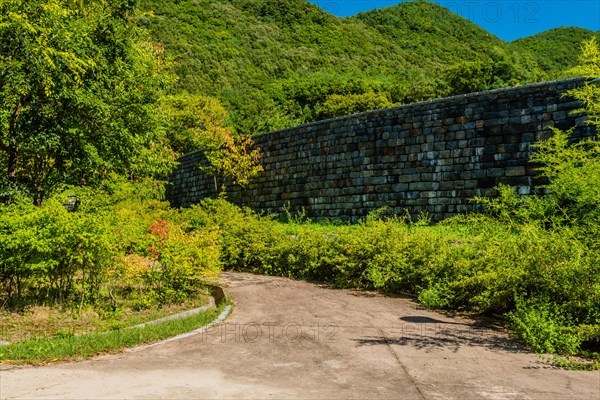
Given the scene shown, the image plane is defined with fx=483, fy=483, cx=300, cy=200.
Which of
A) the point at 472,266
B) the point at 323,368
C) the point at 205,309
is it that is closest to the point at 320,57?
the point at 472,266

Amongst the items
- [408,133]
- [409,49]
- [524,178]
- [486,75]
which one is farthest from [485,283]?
[409,49]

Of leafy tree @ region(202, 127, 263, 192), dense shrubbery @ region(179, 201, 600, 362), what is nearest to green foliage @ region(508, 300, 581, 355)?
dense shrubbery @ region(179, 201, 600, 362)

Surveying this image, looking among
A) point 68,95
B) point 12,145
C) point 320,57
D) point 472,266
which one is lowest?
point 472,266

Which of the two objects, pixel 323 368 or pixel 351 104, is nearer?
pixel 323 368

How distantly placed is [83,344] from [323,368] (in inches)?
121

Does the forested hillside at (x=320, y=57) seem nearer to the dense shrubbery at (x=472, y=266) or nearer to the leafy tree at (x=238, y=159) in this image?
the leafy tree at (x=238, y=159)

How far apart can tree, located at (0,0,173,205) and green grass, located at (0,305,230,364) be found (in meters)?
3.82

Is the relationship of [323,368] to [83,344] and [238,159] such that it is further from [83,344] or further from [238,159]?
[238,159]

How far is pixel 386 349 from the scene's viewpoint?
19.0ft

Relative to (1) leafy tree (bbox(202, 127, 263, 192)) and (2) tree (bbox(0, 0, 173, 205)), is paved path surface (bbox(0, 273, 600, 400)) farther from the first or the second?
(1) leafy tree (bbox(202, 127, 263, 192))

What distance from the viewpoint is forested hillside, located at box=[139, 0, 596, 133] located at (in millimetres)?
43781

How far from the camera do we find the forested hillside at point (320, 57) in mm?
43781

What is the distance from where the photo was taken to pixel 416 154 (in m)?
17.0

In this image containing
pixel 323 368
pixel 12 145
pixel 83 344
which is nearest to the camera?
pixel 323 368
